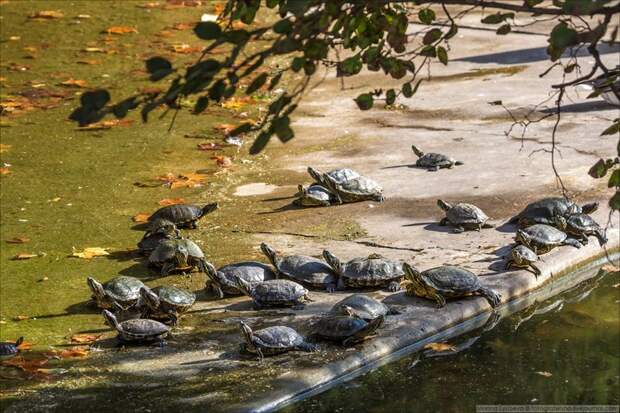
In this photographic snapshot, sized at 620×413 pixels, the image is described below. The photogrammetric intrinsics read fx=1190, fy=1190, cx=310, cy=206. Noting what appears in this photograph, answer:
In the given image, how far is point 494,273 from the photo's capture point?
799cm

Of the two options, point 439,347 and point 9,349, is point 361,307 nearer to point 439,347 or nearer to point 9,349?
point 439,347

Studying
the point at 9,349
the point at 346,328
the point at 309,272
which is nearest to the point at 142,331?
the point at 9,349

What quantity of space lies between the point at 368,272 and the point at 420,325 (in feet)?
2.14

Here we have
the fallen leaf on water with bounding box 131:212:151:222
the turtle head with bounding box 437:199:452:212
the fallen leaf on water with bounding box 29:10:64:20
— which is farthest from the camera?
the fallen leaf on water with bounding box 29:10:64:20

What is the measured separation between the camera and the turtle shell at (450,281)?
24.2 ft

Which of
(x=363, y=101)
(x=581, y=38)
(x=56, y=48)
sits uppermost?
(x=581, y=38)

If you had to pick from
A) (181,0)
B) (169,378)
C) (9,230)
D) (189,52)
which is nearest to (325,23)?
(169,378)

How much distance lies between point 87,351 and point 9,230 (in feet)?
8.47

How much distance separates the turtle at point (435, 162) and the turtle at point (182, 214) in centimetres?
217

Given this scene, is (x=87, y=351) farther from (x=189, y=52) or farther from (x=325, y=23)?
(x=189, y=52)

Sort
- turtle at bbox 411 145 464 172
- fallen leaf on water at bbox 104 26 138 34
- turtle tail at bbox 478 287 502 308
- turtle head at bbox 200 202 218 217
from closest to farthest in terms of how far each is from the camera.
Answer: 1. turtle tail at bbox 478 287 502 308
2. turtle head at bbox 200 202 218 217
3. turtle at bbox 411 145 464 172
4. fallen leaf on water at bbox 104 26 138 34

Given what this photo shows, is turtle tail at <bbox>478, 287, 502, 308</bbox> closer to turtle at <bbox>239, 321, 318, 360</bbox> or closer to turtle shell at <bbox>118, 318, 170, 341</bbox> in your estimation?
turtle at <bbox>239, 321, 318, 360</bbox>

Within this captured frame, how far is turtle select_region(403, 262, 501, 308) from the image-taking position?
7.37 metres

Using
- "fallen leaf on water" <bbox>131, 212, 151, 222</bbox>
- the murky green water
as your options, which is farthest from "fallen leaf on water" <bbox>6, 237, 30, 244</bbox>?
the murky green water
